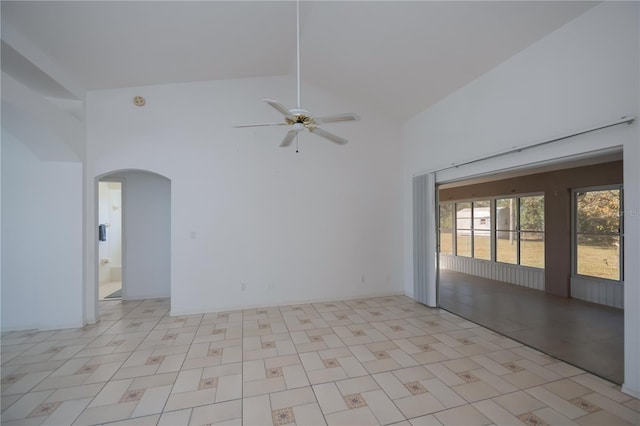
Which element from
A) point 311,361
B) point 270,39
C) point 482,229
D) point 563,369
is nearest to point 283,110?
point 270,39

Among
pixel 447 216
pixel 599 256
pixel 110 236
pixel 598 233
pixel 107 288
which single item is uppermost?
pixel 447 216

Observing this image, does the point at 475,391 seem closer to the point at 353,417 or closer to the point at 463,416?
the point at 463,416

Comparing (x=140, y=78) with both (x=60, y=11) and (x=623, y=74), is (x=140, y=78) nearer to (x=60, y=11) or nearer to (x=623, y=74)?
(x=60, y=11)

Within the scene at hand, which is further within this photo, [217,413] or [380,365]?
[380,365]

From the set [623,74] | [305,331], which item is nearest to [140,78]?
[305,331]

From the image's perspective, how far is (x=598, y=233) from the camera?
16.6 feet

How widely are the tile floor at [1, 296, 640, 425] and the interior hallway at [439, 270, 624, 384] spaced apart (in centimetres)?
27

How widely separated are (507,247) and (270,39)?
22.8ft

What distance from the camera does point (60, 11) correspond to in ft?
8.96

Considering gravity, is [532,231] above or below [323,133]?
below

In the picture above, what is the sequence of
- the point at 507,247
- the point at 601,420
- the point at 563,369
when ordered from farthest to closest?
the point at 507,247 < the point at 563,369 < the point at 601,420

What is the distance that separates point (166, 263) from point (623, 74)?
6682 millimetres

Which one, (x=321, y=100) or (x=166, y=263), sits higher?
(x=321, y=100)

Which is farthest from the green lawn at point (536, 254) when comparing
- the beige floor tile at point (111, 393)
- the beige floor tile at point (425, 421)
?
the beige floor tile at point (111, 393)
